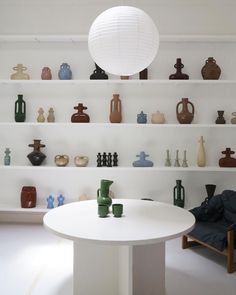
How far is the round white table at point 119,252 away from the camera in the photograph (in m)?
2.15

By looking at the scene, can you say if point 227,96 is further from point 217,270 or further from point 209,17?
point 217,270

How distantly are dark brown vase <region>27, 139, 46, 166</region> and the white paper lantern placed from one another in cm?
211

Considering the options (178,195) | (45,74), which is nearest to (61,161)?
(45,74)

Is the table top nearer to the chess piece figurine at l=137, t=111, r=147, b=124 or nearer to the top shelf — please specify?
the chess piece figurine at l=137, t=111, r=147, b=124

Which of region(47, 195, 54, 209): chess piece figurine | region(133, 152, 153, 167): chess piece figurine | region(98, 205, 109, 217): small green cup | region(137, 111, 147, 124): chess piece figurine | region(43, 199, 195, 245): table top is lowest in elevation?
region(47, 195, 54, 209): chess piece figurine

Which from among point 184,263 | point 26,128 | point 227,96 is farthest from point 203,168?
point 26,128

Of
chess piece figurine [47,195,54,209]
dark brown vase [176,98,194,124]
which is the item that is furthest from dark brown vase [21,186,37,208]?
dark brown vase [176,98,194,124]

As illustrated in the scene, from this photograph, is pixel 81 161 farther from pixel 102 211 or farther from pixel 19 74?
pixel 102 211

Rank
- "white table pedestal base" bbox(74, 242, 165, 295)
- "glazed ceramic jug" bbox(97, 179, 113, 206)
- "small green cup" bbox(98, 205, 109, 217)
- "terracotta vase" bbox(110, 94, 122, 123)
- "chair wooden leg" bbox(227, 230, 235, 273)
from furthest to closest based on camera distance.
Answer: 1. "terracotta vase" bbox(110, 94, 122, 123)
2. "chair wooden leg" bbox(227, 230, 235, 273)
3. "glazed ceramic jug" bbox(97, 179, 113, 206)
4. "small green cup" bbox(98, 205, 109, 217)
5. "white table pedestal base" bbox(74, 242, 165, 295)

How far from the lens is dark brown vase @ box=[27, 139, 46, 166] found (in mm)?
4156

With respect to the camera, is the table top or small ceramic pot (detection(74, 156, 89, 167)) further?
small ceramic pot (detection(74, 156, 89, 167))

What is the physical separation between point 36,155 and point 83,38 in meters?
1.42

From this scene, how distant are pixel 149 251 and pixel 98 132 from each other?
7.14ft

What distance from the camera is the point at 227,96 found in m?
4.20
